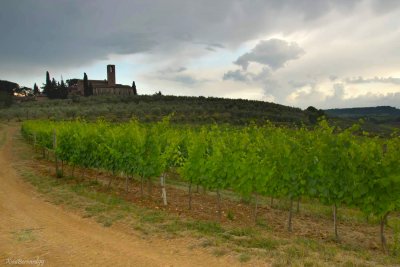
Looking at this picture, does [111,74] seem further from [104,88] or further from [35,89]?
[35,89]

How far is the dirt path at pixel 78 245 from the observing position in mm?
7789

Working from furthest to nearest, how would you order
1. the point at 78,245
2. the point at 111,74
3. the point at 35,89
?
the point at 111,74 < the point at 35,89 < the point at 78,245

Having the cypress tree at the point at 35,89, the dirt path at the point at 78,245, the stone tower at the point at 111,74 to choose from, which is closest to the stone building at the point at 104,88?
the stone tower at the point at 111,74

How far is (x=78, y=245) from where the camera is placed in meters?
8.74

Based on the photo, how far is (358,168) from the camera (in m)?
9.98

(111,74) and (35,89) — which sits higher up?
(111,74)

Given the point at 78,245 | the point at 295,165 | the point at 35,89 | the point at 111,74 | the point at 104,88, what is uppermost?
the point at 111,74

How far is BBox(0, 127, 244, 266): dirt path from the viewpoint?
7.79 metres

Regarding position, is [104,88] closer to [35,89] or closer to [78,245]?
[35,89]

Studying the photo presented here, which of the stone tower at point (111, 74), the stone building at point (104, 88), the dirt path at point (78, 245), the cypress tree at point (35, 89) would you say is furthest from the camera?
the stone tower at point (111, 74)

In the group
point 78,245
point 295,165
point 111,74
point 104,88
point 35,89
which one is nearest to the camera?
point 78,245

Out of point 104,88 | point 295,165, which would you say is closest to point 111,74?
point 104,88

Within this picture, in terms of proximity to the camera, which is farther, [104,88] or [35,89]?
[104,88]

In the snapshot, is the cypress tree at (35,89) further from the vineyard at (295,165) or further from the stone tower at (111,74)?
the vineyard at (295,165)
